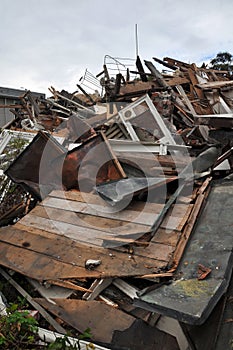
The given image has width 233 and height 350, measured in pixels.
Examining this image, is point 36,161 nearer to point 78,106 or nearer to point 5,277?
point 5,277

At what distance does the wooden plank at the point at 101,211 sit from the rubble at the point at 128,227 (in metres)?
0.01

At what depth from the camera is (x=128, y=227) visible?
123 inches

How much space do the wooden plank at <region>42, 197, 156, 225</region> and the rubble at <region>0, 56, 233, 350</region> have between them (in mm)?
13

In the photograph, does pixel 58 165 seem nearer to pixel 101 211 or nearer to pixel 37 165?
pixel 37 165

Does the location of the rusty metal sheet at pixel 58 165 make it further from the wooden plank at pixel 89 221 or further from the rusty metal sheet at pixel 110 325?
the rusty metal sheet at pixel 110 325

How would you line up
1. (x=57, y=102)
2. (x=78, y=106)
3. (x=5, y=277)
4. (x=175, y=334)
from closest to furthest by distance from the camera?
(x=175, y=334) < (x=5, y=277) < (x=78, y=106) < (x=57, y=102)

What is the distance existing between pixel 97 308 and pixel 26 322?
0.55 meters

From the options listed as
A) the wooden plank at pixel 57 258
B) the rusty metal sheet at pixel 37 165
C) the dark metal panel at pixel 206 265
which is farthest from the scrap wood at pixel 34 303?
the rusty metal sheet at pixel 37 165

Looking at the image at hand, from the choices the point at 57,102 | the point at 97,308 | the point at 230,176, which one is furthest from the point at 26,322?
the point at 57,102

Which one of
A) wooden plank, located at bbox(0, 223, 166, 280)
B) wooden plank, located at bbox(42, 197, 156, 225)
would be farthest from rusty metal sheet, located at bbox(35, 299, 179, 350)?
wooden plank, located at bbox(42, 197, 156, 225)

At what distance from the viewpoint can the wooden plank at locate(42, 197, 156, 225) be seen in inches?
124

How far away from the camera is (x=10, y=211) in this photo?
4172mm

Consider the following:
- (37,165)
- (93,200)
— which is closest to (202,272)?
(93,200)

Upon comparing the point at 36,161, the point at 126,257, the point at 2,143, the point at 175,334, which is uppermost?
the point at 2,143
